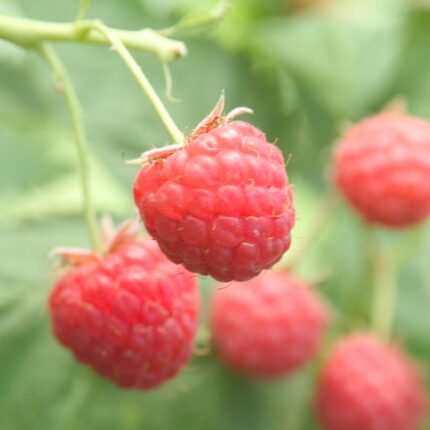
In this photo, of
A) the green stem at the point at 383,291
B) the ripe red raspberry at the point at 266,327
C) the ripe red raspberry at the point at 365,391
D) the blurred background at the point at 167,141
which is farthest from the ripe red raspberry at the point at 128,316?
the green stem at the point at 383,291

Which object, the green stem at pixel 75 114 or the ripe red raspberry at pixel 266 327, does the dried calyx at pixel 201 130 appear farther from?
the ripe red raspberry at pixel 266 327

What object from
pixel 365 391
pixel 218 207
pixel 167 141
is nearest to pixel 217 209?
pixel 218 207

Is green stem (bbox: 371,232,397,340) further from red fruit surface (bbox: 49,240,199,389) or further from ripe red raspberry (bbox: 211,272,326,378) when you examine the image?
red fruit surface (bbox: 49,240,199,389)

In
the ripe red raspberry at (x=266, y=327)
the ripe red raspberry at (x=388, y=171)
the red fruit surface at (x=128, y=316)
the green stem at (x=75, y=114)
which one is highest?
the green stem at (x=75, y=114)

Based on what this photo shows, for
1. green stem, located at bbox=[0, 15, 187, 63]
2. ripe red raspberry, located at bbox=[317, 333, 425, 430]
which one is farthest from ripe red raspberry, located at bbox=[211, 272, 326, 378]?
green stem, located at bbox=[0, 15, 187, 63]

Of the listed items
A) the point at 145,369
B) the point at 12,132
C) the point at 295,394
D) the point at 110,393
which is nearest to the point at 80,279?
the point at 145,369
